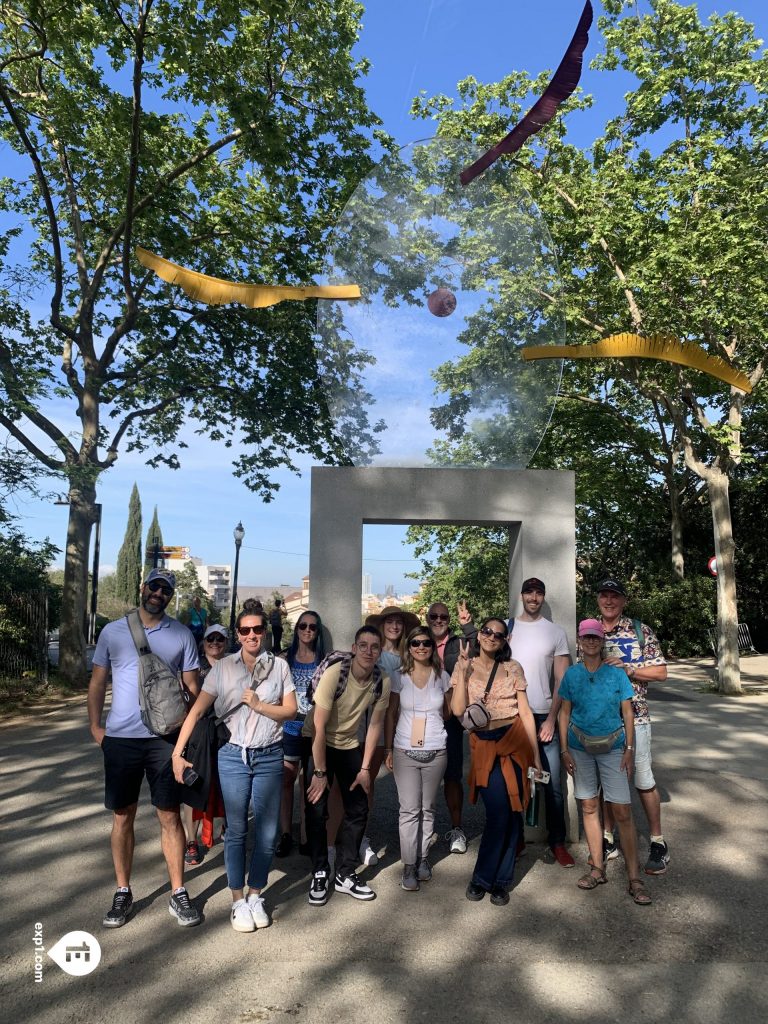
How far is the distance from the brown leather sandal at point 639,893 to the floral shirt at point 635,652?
2.94 ft

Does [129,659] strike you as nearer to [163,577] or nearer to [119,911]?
[163,577]

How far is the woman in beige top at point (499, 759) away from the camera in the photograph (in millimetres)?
4059

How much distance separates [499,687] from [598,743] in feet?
2.07

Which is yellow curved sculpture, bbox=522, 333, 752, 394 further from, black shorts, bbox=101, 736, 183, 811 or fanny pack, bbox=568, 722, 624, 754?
black shorts, bbox=101, 736, 183, 811

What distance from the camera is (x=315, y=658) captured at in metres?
4.83

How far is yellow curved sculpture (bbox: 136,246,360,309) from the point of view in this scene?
5125 millimetres

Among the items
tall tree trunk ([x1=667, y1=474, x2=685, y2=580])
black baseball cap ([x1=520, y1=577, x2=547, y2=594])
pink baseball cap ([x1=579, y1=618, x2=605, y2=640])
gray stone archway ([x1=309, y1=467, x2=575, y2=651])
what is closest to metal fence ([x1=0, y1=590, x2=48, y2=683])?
gray stone archway ([x1=309, y1=467, x2=575, y2=651])

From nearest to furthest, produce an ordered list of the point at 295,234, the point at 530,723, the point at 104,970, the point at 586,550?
the point at 104,970, the point at 530,723, the point at 295,234, the point at 586,550

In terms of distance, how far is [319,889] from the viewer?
158 inches

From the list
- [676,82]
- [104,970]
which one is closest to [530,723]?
[104,970]

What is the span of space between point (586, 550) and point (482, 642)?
23.5 metres

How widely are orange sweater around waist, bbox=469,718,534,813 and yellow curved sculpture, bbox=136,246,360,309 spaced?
10.1ft

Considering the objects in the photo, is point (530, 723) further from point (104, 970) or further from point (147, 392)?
point (147, 392)

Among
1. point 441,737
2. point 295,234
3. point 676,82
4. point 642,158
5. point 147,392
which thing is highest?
point 676,82
